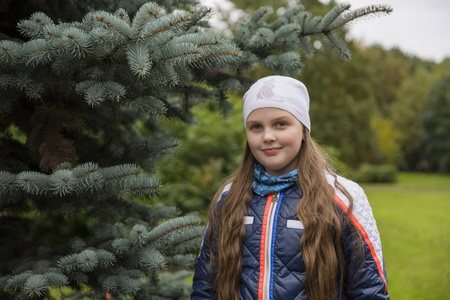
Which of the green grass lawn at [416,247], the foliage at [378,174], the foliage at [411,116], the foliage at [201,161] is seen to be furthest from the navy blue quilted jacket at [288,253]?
the foliage at [411,116]

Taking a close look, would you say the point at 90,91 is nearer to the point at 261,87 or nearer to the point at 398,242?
the point at 261,87

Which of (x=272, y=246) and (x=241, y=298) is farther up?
(x=272, y=246)

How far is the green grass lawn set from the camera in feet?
19.9

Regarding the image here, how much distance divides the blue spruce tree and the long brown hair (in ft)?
0.62

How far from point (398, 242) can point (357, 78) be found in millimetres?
13858

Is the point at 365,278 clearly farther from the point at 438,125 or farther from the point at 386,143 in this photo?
the point at 438,125

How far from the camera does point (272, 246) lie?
1.80m

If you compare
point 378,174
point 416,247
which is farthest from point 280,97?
point 378,174

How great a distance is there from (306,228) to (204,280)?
1.92ft

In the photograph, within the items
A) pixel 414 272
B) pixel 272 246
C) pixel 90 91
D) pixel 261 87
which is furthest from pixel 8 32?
pixel 414 272

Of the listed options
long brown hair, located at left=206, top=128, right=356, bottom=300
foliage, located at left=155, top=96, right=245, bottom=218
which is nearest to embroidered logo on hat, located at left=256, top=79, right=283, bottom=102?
long brown hair, located at left=206, top=128, right=356, bottom=300

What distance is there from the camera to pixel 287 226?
5.97ft

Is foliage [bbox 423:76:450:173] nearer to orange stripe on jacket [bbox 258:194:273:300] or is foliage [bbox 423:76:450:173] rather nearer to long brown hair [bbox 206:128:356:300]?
long brown hair [bbox 206:128:356:300]

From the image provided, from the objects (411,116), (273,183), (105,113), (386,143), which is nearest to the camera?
(273,183)
